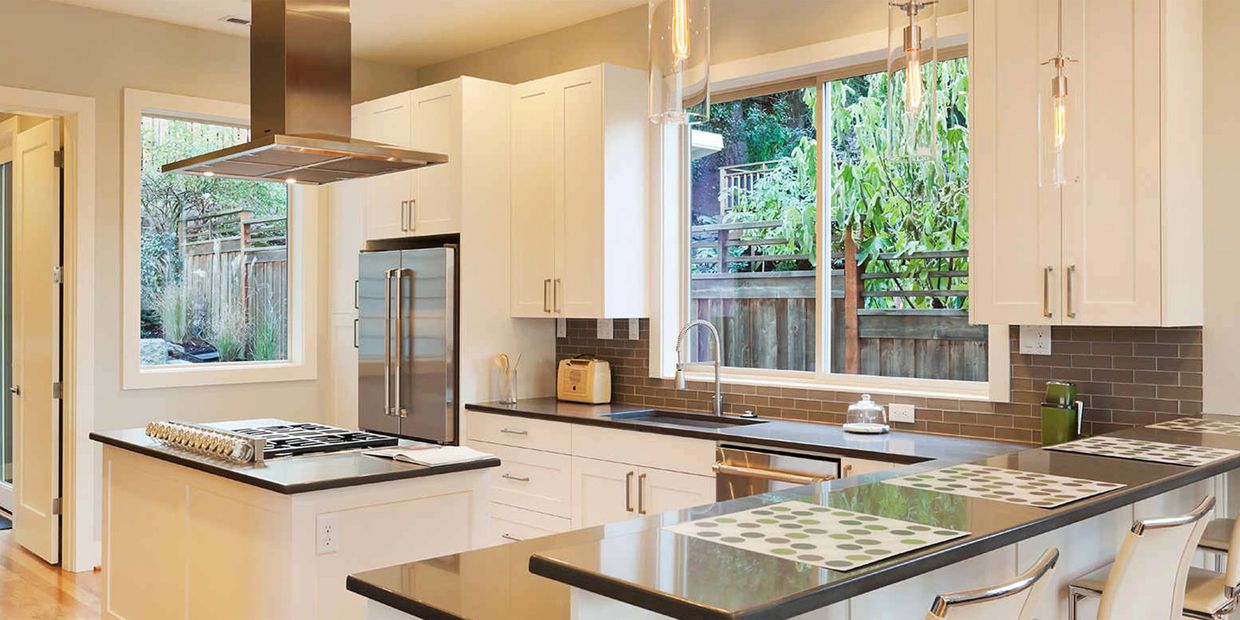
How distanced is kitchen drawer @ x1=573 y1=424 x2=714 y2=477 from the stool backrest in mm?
2085

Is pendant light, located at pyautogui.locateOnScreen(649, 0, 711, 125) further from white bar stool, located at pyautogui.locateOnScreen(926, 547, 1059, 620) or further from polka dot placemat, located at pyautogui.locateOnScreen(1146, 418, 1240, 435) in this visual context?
polka dot placemat, located at pyautogui.locateOnScreen(1146, 418, 1240, 435)

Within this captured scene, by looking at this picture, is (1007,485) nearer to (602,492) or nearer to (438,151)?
(602,492)

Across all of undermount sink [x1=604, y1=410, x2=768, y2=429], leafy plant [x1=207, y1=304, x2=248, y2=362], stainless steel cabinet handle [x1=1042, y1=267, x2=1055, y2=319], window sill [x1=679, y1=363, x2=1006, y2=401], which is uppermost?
stainless steel cabinet handle [x1=1042, y1=267, x2=1055, y2=319]

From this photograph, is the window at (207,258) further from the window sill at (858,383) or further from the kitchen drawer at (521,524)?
the window sill at (858,383)

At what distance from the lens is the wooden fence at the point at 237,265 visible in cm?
577

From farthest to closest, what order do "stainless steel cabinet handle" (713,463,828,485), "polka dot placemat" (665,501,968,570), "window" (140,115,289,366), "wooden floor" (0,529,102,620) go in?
"window" (140,115,289,366) < "wooden floor" (0,529,102,620) < "stainless steel cabinet handle" (713,463,828,485) < "polka dot placemat" (665,501,968,570)

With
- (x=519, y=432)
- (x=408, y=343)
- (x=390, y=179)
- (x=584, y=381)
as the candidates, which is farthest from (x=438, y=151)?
(x=519, y=432)

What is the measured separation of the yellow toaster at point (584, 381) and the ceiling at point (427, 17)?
1.86m

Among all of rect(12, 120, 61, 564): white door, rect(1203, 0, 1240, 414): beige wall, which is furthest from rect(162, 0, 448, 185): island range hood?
rect(1203, 0, 1240, 414): beige wall

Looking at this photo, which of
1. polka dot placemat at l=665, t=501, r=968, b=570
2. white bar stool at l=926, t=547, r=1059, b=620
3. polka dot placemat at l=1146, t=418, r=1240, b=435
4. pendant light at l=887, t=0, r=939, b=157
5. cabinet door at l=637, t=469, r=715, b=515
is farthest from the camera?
cabinet door at l=637, t=469, r=715, b=515

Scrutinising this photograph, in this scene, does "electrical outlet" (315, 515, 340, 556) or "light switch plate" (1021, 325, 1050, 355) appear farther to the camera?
"light switch plate" (1021, 325, 1050, 355)

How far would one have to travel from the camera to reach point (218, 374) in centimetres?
571

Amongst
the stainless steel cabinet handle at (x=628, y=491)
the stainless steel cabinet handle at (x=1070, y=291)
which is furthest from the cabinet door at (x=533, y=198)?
A: the stainless steel cabinet handle at (x=1070, y=291)

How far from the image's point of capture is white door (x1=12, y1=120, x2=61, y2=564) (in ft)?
17.5
